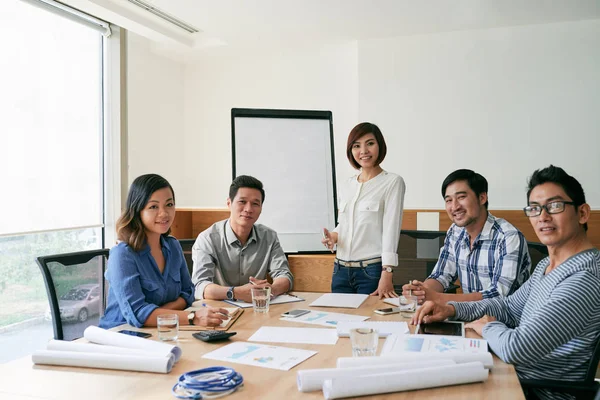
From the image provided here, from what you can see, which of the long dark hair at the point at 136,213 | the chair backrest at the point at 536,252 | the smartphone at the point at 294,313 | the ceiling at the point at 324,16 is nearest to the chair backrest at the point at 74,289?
the long dark hair at the point at 136,213

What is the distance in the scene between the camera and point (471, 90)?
5281mm

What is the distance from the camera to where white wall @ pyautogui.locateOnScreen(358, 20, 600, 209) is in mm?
5020

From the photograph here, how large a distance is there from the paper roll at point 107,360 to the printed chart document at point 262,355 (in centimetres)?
17

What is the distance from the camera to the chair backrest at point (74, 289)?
2.08 m

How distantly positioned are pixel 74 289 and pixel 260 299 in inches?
31.3

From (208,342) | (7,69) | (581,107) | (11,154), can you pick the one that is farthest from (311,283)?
(581,107)

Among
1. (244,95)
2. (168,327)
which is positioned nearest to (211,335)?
(168,327)

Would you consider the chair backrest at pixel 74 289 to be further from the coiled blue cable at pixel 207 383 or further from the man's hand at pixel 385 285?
the man's hand at pixel 385 285

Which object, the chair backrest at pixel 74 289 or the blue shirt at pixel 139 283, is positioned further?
the chair backrest at pixel 74 289

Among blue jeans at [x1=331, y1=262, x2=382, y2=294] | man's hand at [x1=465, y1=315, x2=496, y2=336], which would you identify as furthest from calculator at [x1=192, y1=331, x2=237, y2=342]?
blue jeans at [x1=331, y1=262, x2=382, y2=294]

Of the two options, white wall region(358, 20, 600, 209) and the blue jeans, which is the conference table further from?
white wall region(358, 20, 600, 209)

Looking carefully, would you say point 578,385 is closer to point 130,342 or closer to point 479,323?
point 479,323

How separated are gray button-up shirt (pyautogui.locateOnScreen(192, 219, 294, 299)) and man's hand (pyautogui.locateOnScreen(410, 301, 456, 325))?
926 mm

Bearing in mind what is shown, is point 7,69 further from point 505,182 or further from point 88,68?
point 505,182
